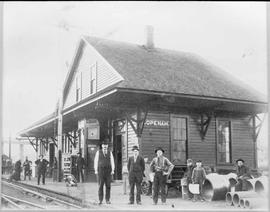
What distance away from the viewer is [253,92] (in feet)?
52.2

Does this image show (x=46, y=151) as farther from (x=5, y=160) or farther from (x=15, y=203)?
(x=15, y=203)

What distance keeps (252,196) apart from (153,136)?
186 inches

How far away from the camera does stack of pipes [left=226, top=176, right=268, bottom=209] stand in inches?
401

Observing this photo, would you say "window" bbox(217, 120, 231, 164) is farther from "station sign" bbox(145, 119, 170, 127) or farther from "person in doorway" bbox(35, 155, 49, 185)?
"person in doorway" bbox(35, 155, 49, 185)

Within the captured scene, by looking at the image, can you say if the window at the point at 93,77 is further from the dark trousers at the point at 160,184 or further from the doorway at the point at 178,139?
the dark trousers at the point at 160,184

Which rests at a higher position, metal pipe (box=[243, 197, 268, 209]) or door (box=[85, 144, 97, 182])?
door (box=[85, 144, 97, 182])

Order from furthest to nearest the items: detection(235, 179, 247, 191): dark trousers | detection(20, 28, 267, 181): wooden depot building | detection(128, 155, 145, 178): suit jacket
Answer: detection(20, 28, 267, 181): wooden depot building
detection(235, 179, 247, 191): dark trousers
detection(128, 155, 145, 178): suit jacket

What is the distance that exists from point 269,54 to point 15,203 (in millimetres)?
7286

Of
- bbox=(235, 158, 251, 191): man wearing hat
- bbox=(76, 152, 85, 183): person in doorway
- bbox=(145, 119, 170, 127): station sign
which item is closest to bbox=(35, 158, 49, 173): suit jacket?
bbox=(76, 152, 85, 183): person in doorway

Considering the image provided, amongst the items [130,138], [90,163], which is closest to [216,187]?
[130,138]

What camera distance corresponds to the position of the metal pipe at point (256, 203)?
33.0ft

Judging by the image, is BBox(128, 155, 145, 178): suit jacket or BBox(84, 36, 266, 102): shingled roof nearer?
BBox(128, 155, 145, 178): suit jacket

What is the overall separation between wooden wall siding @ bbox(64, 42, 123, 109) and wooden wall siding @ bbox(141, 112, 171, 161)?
1.79 m

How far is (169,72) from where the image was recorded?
1530 centimetres
